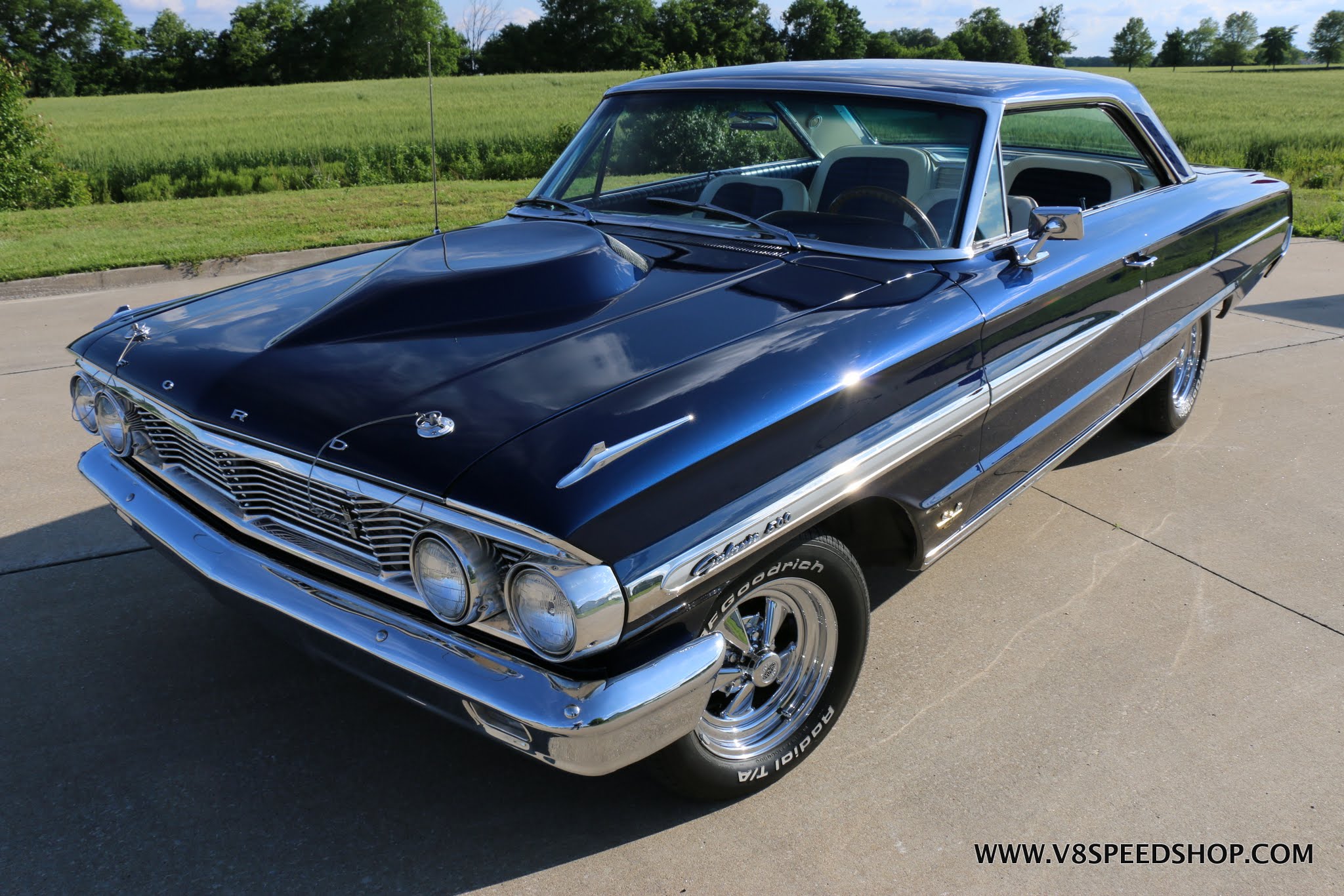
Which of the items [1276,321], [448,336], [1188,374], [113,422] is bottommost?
[1276,321]

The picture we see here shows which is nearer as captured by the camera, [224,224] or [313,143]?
[224,224]

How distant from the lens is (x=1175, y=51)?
9312 centimetres

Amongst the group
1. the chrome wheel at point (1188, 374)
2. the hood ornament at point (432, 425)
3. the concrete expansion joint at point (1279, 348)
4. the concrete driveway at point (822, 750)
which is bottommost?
the concrete driveway at point (822, 750)

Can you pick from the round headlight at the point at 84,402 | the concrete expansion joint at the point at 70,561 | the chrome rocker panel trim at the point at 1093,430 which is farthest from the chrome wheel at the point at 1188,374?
the concrete expansion joint at the point at 70,561

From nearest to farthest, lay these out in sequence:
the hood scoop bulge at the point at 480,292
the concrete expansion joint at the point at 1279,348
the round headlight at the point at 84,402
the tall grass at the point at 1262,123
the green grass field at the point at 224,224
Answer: the hood scoop bulge at the point at 480,292 → the round headlight at the point at 84,402 → the concrete expansion joint at the point at 1279,348 → the green grass field at the point at 224,224 → the tall grass at the point at 1262,123

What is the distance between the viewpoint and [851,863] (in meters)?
2.30

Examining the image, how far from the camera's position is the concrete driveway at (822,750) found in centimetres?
229

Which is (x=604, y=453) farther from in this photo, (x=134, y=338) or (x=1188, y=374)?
Answer: (x=1188, y=374)

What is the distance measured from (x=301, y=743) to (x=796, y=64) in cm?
284

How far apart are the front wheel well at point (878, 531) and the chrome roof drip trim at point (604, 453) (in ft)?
2.22

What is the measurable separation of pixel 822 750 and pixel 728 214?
166 cm

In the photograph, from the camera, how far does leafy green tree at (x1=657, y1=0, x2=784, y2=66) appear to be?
65188 millimetres

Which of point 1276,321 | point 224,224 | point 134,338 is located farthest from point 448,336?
point 224,224

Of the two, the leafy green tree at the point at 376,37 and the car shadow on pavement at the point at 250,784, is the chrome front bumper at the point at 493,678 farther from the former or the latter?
the leafy green tree at the point at 376,37
